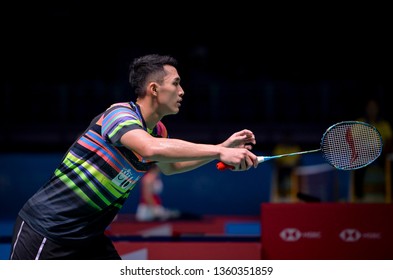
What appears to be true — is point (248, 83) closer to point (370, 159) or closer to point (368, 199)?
point (368, 199)

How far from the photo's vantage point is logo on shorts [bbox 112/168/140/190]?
3.03 meters

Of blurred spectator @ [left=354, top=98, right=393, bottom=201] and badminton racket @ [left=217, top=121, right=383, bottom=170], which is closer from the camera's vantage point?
badminton racket @ [left=217, top=121, right=383, bottom=170]

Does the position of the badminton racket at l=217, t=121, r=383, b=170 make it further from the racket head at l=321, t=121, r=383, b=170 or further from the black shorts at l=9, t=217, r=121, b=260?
the black shorts at l=9, t=217, r=121, b=260

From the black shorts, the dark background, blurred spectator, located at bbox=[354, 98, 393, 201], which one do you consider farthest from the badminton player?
the dark background

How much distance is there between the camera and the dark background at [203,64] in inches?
458

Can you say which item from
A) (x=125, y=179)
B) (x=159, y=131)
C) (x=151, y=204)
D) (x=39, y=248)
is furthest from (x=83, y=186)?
(x=151, y=204)

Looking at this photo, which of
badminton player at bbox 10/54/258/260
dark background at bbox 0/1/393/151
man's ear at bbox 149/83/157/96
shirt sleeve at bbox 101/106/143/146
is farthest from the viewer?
dark background at bbox 0/1/393/151

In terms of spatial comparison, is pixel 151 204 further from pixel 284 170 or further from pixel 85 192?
pixel 85 192

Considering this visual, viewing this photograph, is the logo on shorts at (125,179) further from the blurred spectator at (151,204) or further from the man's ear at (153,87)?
the blurred spectator at (151,204)

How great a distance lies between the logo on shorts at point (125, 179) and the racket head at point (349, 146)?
111cm

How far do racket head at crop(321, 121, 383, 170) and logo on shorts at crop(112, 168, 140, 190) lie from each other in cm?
111

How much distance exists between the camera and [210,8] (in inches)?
518

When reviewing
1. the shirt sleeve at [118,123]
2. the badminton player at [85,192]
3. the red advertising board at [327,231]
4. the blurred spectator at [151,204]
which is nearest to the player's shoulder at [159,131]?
the badminton player at [85,192]

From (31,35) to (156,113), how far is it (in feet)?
35.0
